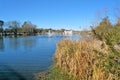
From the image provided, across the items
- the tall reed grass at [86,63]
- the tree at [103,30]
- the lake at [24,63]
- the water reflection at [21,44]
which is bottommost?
the water reflection at [21,44]

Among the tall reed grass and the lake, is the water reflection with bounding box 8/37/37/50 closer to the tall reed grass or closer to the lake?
the lake

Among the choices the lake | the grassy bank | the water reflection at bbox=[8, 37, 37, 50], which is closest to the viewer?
the grassy bank

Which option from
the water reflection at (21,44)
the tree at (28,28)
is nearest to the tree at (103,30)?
the water reflection at (21,44)

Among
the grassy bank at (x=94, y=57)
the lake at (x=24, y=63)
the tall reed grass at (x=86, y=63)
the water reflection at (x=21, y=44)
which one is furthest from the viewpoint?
the water reflection at (x=21, y=44)

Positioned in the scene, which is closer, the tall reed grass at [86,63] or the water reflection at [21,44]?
the tall reed grass at [86,63]

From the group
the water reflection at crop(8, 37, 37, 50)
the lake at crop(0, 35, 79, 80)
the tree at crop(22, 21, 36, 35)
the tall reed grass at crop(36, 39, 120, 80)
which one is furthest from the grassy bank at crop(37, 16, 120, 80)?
the tree at crop(22, 21, 36, 35)

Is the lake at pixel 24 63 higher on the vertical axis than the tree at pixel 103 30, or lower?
lower

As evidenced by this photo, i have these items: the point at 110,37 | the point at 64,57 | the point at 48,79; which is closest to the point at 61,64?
the point at 64,57

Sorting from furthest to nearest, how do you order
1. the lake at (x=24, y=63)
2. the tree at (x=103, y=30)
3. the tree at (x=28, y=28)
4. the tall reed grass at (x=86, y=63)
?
1. the tree at (x=28, y=28)
2. the lake at (x=24, y=63)
3. the tree at (x=103, y=30)
4. the tall reed grass at (x=86, y=63)

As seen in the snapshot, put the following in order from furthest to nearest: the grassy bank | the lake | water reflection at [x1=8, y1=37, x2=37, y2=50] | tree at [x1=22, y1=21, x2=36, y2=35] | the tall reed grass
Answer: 1. tree at [x1=22, y1=21, x2=36, y2=35]
2. water reflection at [x1=8, y1=37, x2=37, y2=50]
3. the lake
4. the tall reed grass
5. the grassy bank

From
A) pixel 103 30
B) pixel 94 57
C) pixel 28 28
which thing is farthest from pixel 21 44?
pixel 28 28

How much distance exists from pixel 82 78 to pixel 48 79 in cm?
366

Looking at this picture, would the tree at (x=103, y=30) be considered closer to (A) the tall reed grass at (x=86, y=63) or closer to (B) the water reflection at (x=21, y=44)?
(A) the tall reed grass at (x=86, y=63)

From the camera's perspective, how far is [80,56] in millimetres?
12820
